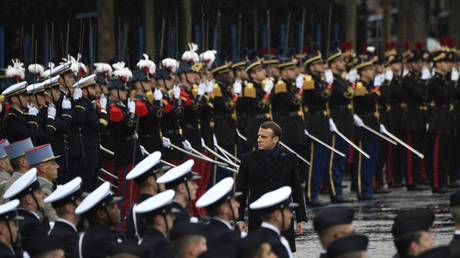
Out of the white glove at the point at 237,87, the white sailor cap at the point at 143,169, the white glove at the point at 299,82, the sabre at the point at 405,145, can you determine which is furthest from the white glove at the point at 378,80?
the white sailor cap at the point at 143,169

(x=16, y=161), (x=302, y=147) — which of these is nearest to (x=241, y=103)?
(x=302, y=147)

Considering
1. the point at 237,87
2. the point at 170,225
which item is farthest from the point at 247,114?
the point at 170,225

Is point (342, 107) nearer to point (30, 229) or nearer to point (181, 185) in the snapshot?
point (181, 185)

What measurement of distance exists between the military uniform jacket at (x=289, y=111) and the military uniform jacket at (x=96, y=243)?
28.4 ft

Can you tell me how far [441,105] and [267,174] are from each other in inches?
339

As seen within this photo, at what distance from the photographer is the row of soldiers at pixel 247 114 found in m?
13.2

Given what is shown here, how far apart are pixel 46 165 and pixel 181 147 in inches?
195

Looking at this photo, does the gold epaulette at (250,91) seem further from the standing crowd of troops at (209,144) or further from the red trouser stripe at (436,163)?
the red trouser stripe at (436,163)

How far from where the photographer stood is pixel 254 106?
16203 mm

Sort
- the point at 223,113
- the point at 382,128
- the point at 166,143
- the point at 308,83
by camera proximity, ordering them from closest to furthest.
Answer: the point at 166,143, the point at 223,113, the point at 308,83, the point at 382,128

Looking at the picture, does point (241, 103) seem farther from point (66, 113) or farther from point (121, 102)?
point (66, 113)

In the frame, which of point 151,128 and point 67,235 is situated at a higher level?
point 151,128

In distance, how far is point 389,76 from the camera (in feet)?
59.5

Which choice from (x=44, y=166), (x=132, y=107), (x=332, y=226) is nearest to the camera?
(x=332, y=226)
